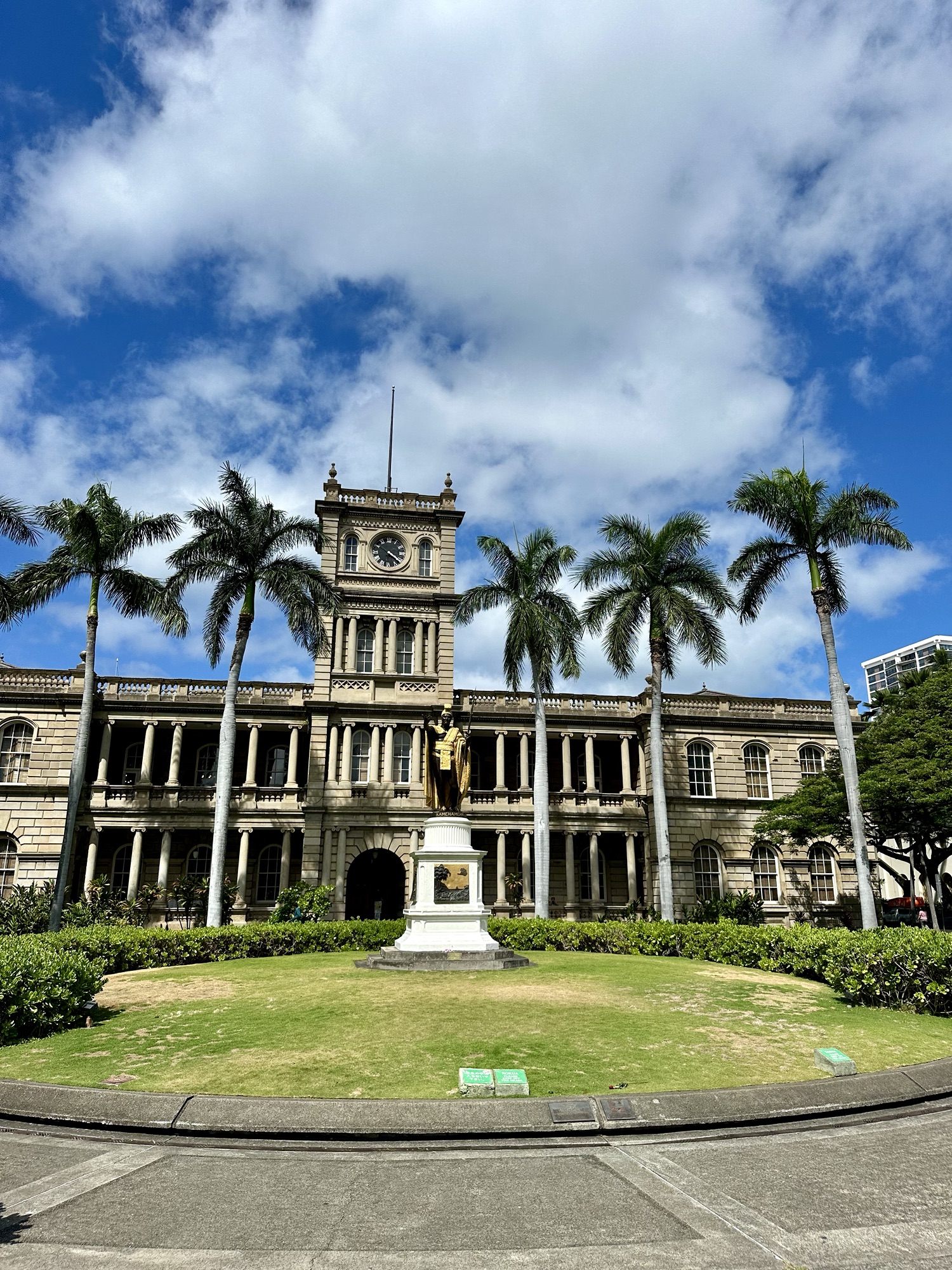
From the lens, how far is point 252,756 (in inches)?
1412

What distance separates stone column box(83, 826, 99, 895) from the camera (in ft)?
Result: 109

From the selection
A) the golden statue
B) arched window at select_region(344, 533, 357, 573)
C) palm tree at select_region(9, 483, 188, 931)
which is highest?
arched window at select_region(344, 533, 357, 573)

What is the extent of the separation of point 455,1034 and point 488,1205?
487cm

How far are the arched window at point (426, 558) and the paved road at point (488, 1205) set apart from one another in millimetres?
31619

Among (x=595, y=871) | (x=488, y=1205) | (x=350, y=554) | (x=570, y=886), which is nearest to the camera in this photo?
(x=488, y=1205)

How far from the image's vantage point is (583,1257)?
4871 mm

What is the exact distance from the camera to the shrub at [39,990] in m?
10.4

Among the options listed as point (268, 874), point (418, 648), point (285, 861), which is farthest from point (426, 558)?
point (268, 874)

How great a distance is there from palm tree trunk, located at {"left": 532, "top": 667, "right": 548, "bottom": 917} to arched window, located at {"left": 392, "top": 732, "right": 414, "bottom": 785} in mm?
7802

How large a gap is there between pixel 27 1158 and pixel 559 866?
3205 cm

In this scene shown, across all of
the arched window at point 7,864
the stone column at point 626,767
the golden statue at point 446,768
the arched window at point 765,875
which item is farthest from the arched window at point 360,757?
the arched window at point 765,875

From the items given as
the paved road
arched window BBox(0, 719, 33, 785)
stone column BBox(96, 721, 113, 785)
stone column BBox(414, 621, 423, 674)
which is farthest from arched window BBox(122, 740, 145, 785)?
the paved road

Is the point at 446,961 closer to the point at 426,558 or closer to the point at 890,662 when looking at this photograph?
the point at 426,558

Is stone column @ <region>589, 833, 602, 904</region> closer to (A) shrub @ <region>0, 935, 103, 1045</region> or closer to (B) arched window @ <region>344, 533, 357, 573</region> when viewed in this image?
(B) arched window @ <region>344, 533, 357, 573</region>
